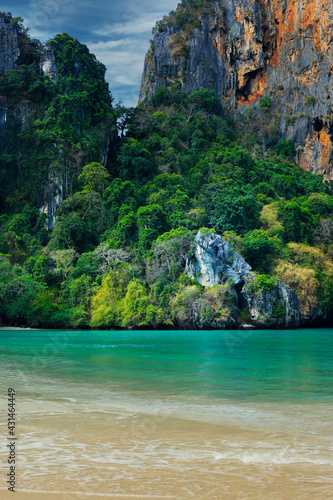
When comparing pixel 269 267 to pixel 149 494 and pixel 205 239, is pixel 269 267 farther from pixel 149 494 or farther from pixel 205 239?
pixel 149 494

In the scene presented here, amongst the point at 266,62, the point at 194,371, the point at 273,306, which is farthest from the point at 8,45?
the point at 194,371

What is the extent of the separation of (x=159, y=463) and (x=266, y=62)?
6906 cm

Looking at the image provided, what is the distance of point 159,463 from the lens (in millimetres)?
4695

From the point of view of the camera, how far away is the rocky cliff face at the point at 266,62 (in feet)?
195

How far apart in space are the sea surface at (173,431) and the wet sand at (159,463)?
0.04 feet

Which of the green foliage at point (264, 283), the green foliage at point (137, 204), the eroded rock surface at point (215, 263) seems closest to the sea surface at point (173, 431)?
the green foliage at point (264, 283)

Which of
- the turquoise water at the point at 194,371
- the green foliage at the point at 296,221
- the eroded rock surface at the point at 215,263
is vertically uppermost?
the green foliage at the point at 296,221

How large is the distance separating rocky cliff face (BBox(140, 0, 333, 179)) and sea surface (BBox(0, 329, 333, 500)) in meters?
52.8

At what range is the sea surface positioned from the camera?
413 cm

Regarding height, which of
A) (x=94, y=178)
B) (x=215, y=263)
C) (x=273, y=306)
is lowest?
(x=273, y=306)

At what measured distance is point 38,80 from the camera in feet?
176

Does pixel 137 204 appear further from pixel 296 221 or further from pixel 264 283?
pixel 264 283

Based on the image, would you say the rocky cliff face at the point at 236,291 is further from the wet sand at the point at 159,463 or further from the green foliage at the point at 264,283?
the wet sand at the point at 159,463

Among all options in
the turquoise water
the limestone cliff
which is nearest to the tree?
the limestone cliff
